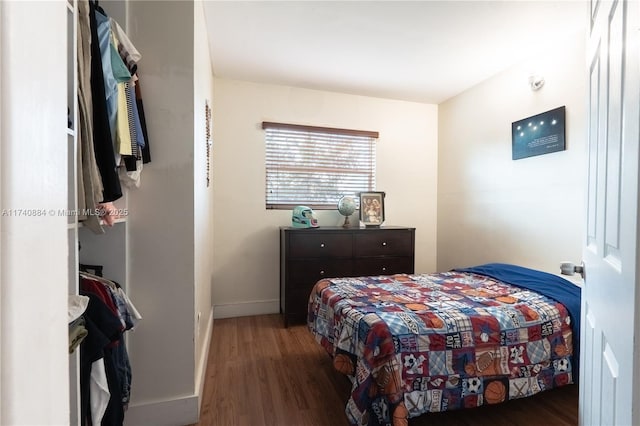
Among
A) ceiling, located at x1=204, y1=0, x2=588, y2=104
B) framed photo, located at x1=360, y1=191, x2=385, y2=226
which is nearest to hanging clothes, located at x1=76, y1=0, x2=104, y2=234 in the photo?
ceiling, located at x1=204, y1=0, x2=588, y2=104

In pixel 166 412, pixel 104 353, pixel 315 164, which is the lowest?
pixel 166 412

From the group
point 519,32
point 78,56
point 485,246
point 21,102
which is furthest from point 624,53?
point 485,246

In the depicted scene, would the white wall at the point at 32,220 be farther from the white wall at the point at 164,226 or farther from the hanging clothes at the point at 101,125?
the white wall at the point at 164,226

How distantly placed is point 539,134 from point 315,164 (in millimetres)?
2128

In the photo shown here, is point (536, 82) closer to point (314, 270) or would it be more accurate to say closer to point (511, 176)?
point (511, 176)

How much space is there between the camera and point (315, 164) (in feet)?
11.0

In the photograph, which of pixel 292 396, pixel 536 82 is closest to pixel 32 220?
pixel 292 396

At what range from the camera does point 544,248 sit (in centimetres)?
246

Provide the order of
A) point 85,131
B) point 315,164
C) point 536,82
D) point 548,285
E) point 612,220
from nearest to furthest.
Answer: point 612,220
point 85,131
point 548,285
point 536,82
point 315,164

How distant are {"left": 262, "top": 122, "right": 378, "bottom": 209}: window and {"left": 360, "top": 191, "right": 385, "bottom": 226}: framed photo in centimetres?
18

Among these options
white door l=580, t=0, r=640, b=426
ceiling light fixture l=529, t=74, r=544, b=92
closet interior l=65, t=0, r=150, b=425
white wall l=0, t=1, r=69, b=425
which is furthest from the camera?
ceiling light fixture l=529, t=74, r=544, b=92

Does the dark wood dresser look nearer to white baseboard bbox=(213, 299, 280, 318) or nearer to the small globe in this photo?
white baseboard bbox=(213, 299, 280, 318)

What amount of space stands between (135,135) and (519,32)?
2751 millimetres

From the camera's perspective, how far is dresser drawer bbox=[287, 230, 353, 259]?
2.86 meters
